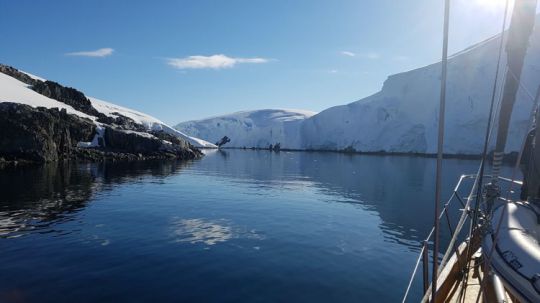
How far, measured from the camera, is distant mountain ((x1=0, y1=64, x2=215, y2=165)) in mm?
53000

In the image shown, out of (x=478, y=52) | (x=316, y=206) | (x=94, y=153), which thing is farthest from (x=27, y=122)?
→ (x=478, y=52)

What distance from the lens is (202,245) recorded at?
16281 millimetres

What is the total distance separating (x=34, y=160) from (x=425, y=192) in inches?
1988

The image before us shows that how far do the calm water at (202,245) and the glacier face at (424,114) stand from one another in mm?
72459

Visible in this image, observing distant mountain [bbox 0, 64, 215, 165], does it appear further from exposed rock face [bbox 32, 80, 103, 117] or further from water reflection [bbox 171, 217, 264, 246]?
water reflection [bbox 171, 217, 264, 246]

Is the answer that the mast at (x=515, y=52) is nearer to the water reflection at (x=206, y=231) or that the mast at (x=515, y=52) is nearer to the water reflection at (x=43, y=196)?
the water reflection at (x=206, y=231)

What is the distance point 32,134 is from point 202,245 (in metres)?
48.9

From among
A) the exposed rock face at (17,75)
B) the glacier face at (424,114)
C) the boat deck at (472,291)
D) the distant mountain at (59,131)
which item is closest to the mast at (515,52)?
the boat deck at (472,291)

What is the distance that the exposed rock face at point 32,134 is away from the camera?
170 ft

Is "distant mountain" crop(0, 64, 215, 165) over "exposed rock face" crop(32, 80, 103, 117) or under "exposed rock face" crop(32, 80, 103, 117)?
under

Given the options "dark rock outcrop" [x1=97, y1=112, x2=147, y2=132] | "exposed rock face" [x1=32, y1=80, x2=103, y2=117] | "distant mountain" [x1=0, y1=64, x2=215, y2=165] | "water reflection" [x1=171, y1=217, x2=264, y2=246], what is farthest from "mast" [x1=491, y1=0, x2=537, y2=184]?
"exposed rock face" [x1=32, y1=80, x2=103, y2=117]

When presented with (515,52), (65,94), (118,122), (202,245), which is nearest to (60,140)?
(118,122)

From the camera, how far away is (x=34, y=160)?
53.3 m

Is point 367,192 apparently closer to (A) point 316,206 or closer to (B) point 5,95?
(A) point 316,206
